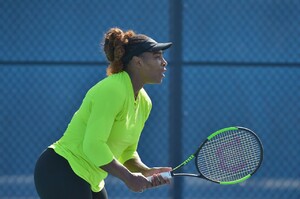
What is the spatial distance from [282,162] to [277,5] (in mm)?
1122

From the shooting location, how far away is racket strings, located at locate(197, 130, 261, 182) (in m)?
3.86

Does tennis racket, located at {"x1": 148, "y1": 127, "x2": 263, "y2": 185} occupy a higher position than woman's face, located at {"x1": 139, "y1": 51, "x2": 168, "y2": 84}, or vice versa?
woman's face, located at {"x1": 139, "y1": 51, "x2": 168, "y2": 84}

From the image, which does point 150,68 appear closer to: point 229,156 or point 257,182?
point 229,156

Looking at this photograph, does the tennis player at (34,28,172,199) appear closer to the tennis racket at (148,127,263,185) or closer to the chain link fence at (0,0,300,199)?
the tennis racket at (148,127,263,185)

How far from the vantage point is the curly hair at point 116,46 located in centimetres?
349

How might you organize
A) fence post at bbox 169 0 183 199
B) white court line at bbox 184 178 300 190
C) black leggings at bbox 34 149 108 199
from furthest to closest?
1. white court line at bbox 184 178 300 190
2. fence post at bbox 169 0 183 199
3. black leggings at bbox 34 149 108 199

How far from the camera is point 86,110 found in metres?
3.37

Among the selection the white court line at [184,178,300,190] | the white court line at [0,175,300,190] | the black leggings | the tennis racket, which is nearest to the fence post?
the white court line at [0,175,300,190]

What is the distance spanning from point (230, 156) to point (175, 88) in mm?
1330

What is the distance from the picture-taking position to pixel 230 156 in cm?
392

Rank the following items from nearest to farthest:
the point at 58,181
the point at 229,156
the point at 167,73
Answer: the point at 58,181 → the point at 229,156 → the point at 167,73

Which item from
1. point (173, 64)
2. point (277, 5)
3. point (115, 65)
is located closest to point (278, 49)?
point (277, 5)

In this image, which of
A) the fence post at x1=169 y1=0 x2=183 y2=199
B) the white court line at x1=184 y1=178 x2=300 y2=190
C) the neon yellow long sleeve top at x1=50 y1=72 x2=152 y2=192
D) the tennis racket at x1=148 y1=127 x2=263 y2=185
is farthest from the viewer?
the white court line at x1=184 y1=178 x2=300 y2=190

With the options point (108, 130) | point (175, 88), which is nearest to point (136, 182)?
point (108, 130)
